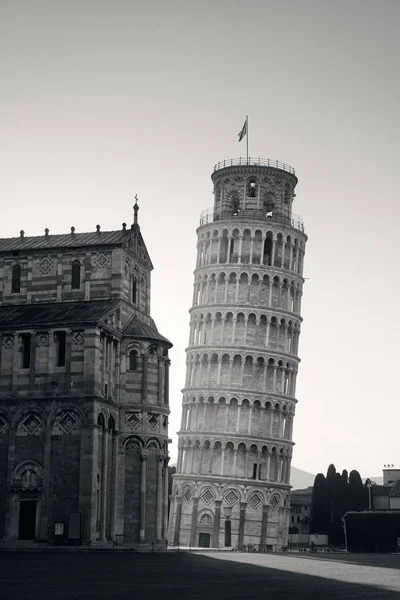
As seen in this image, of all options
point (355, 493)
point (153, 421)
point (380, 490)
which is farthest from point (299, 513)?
Result: point (153, 421)

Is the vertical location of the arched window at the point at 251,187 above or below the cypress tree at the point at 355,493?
above

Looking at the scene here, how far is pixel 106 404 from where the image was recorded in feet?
250

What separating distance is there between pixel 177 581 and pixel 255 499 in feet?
272

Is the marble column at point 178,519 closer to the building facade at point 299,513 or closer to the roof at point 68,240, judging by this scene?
the roof at point 68,240

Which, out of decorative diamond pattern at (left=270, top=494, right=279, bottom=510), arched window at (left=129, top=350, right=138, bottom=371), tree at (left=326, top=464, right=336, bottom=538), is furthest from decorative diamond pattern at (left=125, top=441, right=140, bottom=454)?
tree at (left=326, top=464, right=336, bottom=538)

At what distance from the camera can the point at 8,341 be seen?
76500 mm

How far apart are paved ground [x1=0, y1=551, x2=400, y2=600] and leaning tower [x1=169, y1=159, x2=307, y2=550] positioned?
6672cm

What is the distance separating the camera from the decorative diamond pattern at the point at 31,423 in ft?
244

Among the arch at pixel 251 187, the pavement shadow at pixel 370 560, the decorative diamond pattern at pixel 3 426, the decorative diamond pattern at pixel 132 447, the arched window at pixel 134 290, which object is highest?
the arch at pixel 251 187

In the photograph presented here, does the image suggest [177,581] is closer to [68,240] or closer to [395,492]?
[68,240]

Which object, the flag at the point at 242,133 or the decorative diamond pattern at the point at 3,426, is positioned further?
the flag at the point at 242,133

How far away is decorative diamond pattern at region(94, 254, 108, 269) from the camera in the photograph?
8156cm

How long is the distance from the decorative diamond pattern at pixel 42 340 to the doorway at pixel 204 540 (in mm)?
50622

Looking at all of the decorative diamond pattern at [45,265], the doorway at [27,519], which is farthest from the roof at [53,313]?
the doorway at [27,519]
